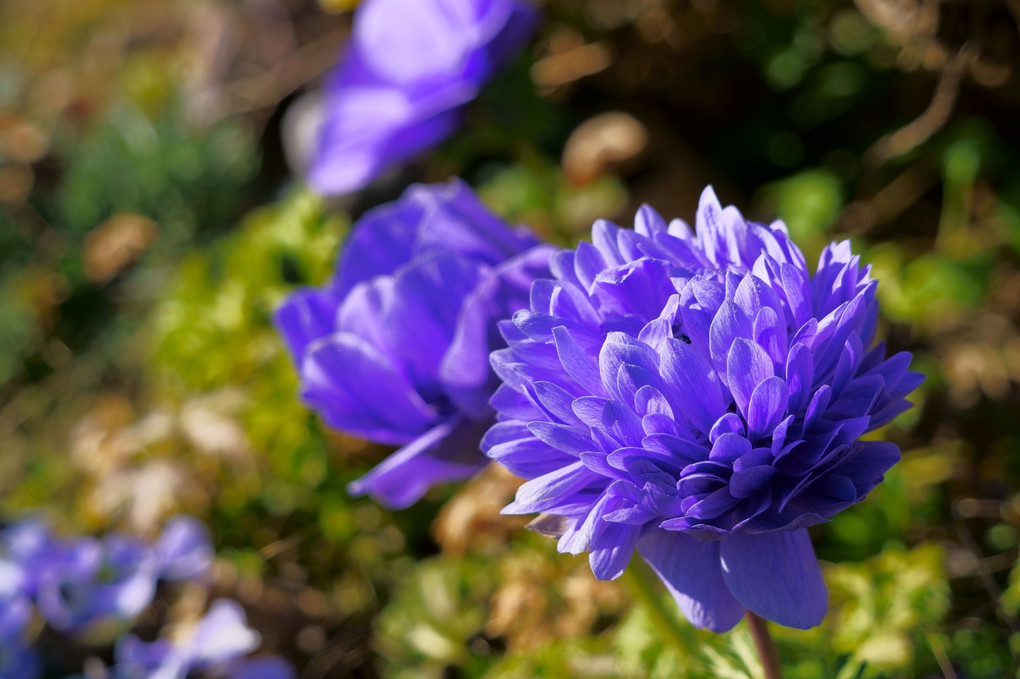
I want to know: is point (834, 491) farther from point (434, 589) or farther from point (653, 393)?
point (434, 589)

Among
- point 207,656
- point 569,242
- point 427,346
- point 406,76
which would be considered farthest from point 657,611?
point 406,76

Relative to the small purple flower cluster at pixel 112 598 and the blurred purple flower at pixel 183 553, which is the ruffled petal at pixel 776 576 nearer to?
the small purple flower cluster at pixel 112 598

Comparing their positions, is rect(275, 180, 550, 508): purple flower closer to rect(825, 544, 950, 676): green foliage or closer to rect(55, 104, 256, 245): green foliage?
rect(825, 544, 950, 676): green foliage

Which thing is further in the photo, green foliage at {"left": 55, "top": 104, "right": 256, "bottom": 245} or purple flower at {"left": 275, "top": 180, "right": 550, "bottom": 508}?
green foliage at {"left": 55, "top": 104, "right": 256, "bottom": 245}

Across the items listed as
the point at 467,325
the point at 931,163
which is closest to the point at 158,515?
the point at 467,325

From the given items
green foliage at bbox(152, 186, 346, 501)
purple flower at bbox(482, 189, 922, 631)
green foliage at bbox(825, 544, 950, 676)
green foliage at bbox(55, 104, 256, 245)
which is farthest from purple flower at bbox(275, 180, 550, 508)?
green foliage at bbox(55, 104, 256, 245)

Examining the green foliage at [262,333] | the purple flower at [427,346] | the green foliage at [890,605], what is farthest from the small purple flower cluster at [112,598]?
the green foliage at [890,605]
